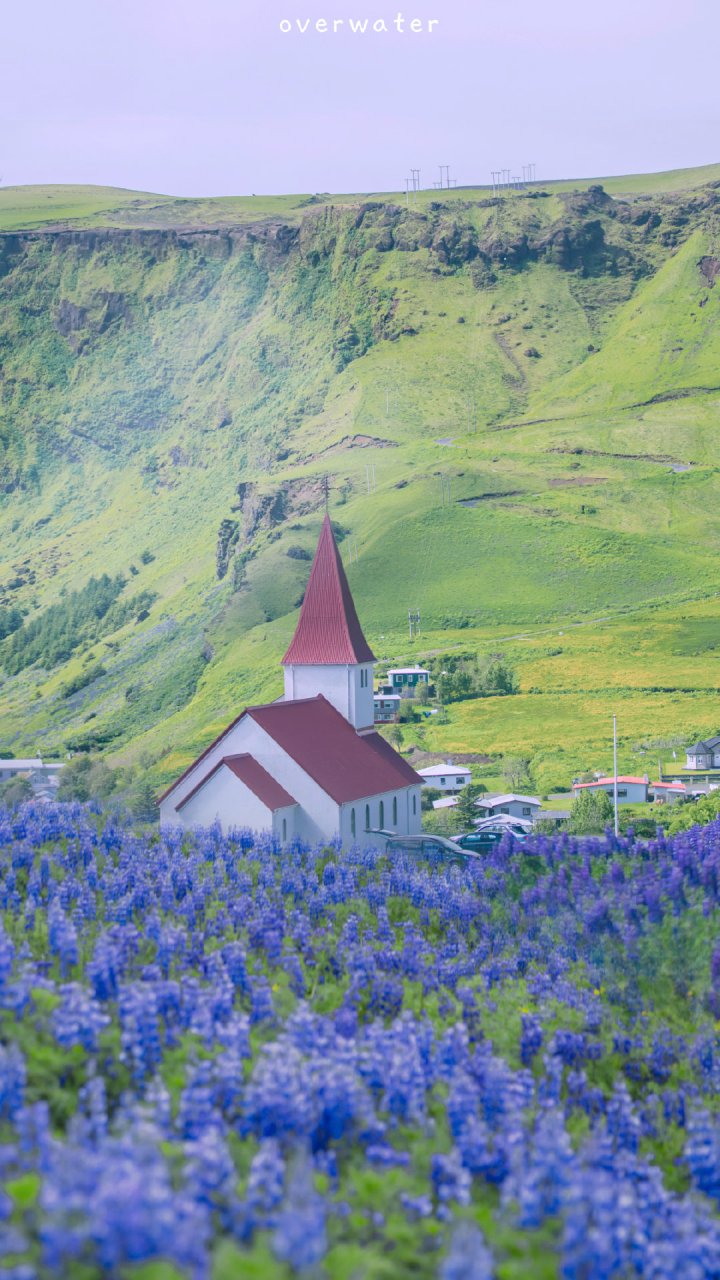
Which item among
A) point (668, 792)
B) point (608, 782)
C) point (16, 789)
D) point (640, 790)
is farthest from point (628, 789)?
point (16, 789)

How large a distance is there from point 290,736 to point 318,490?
5718 inches

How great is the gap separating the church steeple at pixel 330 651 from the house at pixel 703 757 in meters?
46.8

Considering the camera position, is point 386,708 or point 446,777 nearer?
point 446,777

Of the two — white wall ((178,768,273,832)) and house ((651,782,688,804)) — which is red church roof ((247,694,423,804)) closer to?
white wall ((178,768,273,832))

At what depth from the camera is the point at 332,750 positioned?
4581cm

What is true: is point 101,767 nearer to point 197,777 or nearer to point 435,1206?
point 197,777

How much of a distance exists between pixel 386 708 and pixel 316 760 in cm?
6729

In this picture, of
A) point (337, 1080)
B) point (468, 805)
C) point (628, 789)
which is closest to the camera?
point (337, 1080)

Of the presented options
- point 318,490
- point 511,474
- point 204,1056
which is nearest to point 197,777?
point 204,1056

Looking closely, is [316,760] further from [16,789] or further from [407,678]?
[407,678]

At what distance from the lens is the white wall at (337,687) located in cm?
4866

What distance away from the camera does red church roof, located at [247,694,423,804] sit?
43.7 metres

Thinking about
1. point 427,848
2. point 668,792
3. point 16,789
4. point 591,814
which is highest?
point 427,848

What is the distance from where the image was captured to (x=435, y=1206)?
10.3m
